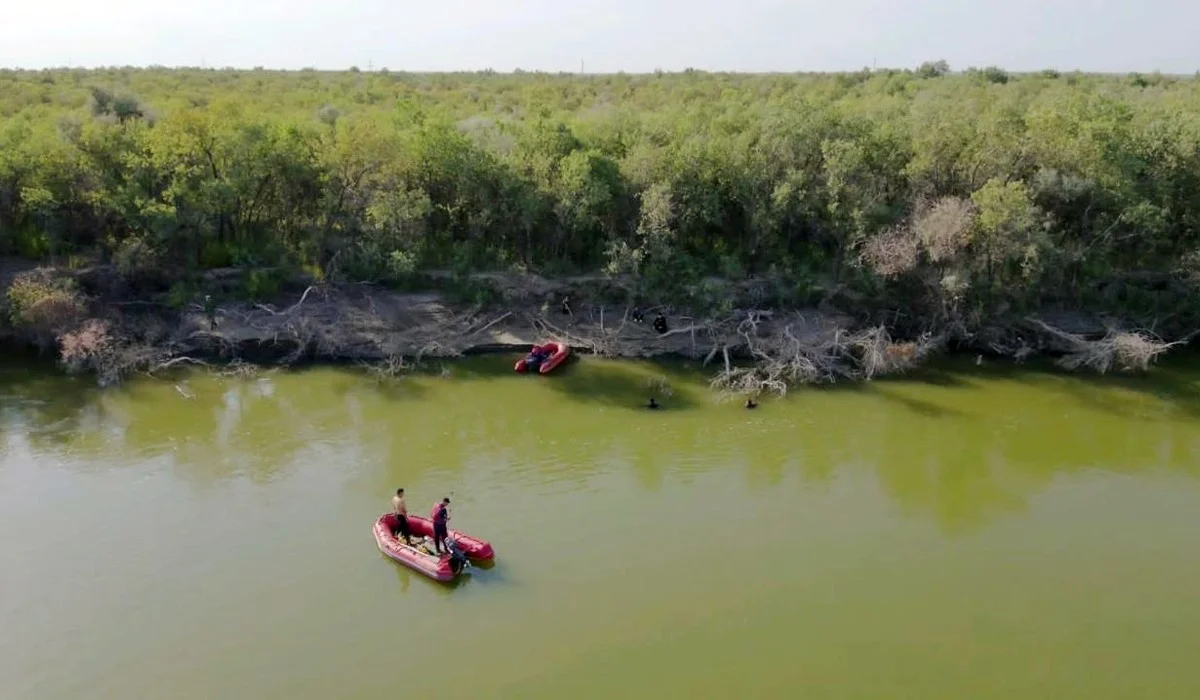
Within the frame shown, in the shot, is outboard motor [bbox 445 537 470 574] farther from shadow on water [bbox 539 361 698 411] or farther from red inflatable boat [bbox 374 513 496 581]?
shadow on water [bbox 539 361 698 411]

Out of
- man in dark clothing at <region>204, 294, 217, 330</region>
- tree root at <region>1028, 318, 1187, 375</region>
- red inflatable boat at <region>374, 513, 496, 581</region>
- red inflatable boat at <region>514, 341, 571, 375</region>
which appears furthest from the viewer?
man in dark clothing at <region>204, 294, 217, 330</region>

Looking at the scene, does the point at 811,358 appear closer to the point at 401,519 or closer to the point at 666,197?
the point at 666,197

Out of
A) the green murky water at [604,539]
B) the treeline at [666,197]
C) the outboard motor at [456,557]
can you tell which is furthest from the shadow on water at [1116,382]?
the outboard motor at [456,557]

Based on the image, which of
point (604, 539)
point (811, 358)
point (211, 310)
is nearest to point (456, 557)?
point (604, 539)

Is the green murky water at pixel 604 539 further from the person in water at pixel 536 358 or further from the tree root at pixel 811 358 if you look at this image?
the tree root at pixel 811 358

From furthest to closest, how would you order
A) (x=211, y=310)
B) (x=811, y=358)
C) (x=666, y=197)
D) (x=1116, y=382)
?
(x=211, y=310) < (x=666, y=197) < (x=1116, y=382) < (x=811, y=358)

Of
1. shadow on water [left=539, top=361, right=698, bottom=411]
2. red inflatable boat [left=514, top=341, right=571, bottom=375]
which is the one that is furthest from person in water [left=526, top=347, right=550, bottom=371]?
shadow on water [left=539, top=361, right=698, bottom=411]

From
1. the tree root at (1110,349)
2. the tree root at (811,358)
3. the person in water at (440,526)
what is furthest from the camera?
the tree root at (1110,349)
